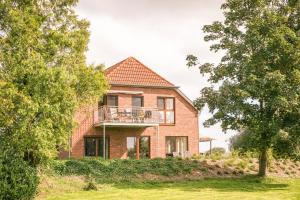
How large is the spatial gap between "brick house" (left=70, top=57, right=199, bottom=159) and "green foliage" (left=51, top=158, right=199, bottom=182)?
4.96m

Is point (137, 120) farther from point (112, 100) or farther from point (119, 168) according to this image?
point (119, 168)

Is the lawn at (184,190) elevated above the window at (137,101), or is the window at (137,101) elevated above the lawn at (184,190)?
the window at (137,101)

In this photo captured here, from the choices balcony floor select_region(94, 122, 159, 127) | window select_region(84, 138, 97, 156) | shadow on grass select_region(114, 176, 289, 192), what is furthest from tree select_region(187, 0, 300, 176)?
window select_region(84, 138, 97, 156)

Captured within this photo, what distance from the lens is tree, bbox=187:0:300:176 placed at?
24661 millimetres

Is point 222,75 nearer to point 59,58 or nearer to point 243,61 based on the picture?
point 243,61

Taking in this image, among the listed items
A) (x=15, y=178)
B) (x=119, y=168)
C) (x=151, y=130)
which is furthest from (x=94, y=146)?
(x=15, y=178)

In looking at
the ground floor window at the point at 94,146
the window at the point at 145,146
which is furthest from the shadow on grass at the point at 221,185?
the ground floor window at the point at 94,146

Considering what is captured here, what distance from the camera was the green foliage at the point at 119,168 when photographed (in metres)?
24.6

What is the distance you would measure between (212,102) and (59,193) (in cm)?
1031

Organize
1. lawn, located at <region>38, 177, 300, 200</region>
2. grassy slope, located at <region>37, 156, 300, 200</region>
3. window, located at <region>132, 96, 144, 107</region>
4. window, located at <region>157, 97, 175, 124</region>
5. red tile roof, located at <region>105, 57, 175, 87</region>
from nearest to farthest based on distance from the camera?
lawn, located at <region>38, 177, 300, 200</region>
grassy slope, located at <region>37, 156, 300, 200</region>
red tile roof, located at <region>105, 57, 175, 87</region>
window, located at <region>132, 96, 144, 107</region>
window, located at <region>157, 97, 175, 124</region>

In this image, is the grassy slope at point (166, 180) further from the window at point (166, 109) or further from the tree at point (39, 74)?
the window at point (166, 109)

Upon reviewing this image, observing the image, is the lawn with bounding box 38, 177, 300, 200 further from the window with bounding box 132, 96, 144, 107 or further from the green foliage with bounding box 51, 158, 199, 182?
the window with bounding box 132, 96, 144, 107

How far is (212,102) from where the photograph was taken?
1044 inches

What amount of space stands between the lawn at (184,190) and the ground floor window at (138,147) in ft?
29.0
